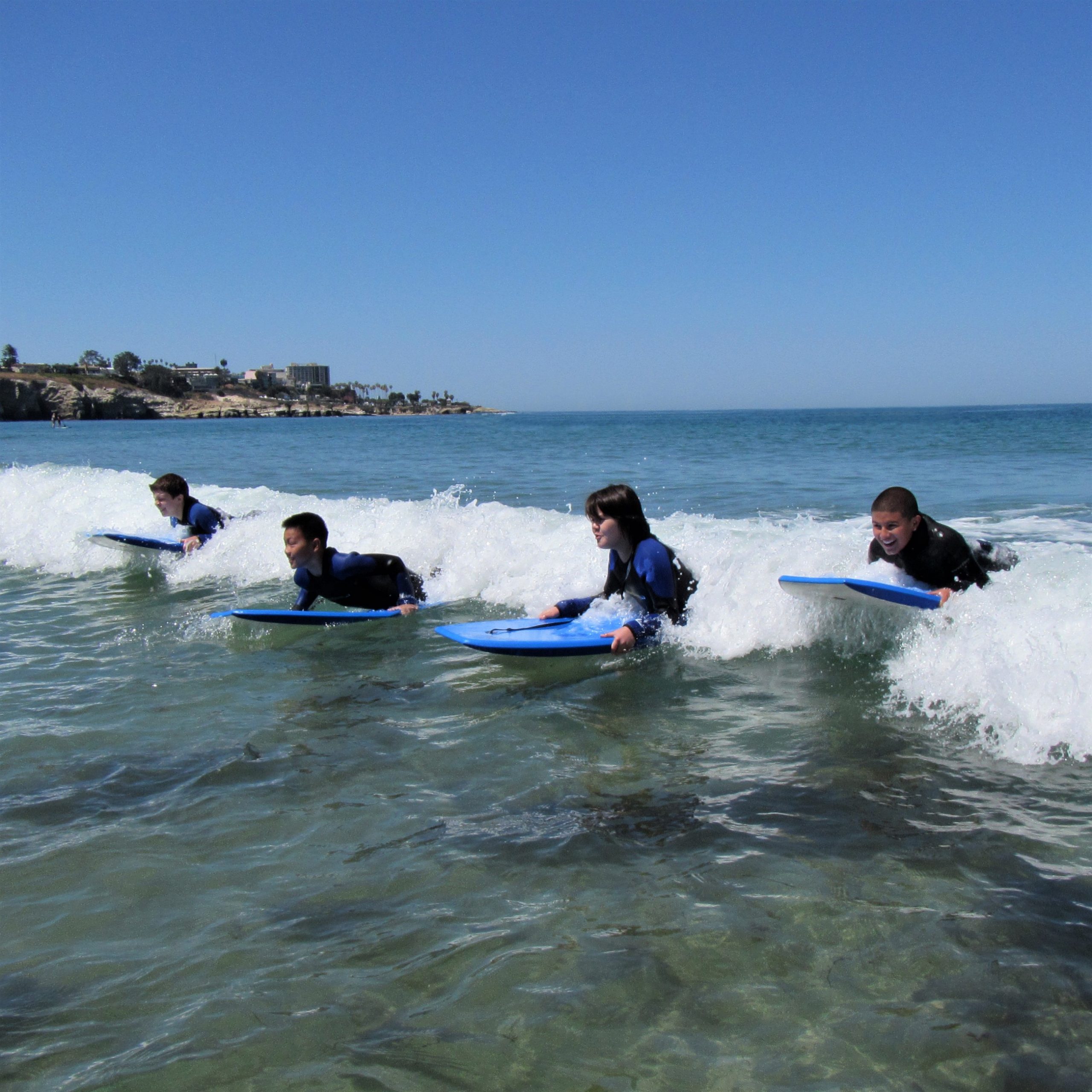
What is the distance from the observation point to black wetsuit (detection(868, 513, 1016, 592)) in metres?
6.23

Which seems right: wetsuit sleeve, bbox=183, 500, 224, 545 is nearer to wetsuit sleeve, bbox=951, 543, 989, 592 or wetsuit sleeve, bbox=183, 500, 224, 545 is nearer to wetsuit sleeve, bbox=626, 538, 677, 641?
wetsuit sleeve, bbox=626, 538, 677, 641

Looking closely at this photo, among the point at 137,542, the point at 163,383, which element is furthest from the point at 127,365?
the point at 137,542

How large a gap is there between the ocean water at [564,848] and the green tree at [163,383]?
139 metres

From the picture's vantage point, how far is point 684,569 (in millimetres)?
6637

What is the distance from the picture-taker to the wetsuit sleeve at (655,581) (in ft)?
20.3

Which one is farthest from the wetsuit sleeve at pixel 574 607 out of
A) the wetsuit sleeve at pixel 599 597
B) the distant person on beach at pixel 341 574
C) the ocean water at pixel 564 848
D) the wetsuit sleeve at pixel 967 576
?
the wetsuit sleeve at pixel 967 576

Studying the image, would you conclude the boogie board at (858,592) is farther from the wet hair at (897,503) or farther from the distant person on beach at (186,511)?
the distant person on beach at (186,511)

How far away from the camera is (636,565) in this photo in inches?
247

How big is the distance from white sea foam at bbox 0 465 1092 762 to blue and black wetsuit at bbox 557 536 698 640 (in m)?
0.21

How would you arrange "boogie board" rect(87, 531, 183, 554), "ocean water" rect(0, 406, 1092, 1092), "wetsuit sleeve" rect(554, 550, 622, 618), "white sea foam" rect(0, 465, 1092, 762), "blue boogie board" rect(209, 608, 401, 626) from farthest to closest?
1. "boogie board" rect(87, 531, 183, 554)
2. "blue boogie board" rect(209, 608, 401, 626)
3. "wetsuit sleeve" rect(554, 550, 622, 618)
4. "white sea foam" rect(0, 465, 1092, 762)
5. "ocean water" rect(0, 406, 1092, 1092)

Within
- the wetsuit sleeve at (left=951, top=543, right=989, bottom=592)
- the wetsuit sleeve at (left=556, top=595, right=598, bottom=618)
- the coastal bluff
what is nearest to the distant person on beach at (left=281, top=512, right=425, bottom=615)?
the wetsuit sleeve at (left=556, top=595, right=598, bottom=618)

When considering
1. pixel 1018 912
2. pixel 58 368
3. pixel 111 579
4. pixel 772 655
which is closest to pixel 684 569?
pixel 772 655

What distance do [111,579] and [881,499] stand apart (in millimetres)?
8226

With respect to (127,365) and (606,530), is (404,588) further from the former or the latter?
(127,365)
